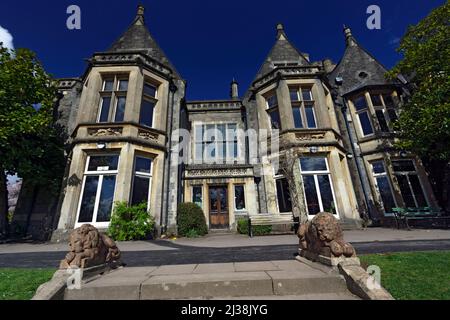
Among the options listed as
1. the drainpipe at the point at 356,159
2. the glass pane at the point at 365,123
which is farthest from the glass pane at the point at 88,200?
the glass pane at the point at 365,123

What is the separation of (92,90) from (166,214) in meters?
7.31

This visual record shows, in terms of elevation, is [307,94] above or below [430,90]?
above

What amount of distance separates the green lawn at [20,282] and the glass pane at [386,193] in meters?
14.5

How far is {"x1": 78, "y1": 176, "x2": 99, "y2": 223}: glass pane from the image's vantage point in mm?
8781

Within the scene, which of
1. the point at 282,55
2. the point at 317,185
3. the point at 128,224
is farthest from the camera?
the point at 282,55

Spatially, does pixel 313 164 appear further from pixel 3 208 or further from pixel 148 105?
pixel 3 208

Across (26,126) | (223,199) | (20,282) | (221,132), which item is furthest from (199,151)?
(20,282)

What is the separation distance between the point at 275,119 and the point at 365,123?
19.4 ft

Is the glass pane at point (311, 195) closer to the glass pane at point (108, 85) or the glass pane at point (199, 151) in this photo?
the glass pane at point (199, 151)

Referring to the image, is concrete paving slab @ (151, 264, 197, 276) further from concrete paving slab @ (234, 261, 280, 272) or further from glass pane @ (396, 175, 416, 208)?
glass pane @ (396, 175, 416, 208)

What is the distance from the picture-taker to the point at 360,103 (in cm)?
1353

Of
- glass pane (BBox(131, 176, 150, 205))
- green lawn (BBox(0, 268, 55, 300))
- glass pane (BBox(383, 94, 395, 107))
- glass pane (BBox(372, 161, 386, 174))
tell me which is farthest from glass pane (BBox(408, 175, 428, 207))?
green lawn (BBox(0, 268, 55, 300))

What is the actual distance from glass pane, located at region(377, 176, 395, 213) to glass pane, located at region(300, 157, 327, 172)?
12.7 feet

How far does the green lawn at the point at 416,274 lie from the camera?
2.62m
